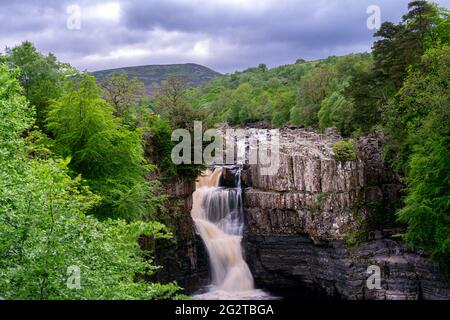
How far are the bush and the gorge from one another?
0.30 meters

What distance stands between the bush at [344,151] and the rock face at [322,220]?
406 mm

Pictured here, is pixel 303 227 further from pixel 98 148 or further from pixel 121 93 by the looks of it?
pixel 98 148

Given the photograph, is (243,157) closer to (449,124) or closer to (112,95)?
(112,95)

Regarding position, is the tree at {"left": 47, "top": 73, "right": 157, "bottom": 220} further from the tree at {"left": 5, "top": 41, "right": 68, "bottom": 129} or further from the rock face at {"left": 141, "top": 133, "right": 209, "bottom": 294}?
the rock face at {"left": 141, "top": 133, "right": 209, "bottom": 294}

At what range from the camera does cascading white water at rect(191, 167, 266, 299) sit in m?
30.2

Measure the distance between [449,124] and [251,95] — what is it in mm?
100706

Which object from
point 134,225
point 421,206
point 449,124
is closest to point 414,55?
point 449,124

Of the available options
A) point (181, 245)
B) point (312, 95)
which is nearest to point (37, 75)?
point (181, 245)

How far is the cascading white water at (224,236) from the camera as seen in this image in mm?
30203

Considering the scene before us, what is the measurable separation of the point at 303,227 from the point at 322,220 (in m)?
1.43

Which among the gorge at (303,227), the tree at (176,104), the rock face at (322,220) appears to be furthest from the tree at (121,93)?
the rock face at (322,220)

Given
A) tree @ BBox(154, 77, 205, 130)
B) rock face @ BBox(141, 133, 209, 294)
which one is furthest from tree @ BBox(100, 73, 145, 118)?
tree @ BBox(154, 77, 205, 130)

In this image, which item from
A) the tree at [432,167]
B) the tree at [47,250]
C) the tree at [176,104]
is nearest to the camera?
the tree at [47,250]

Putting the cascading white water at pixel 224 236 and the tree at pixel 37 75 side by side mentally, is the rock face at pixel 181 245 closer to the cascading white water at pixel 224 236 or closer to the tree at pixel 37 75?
the cascading white water at pixel 224 236
